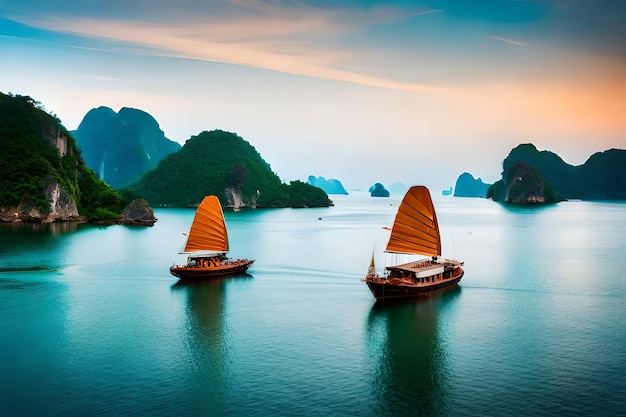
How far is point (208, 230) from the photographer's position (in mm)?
39031

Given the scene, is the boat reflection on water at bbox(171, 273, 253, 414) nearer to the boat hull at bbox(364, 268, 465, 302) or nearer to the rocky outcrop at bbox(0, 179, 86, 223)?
the boat hull at bbox(364, 268, 465, 302)

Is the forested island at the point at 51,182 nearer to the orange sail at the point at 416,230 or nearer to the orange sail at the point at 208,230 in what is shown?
the orange sail at the point at 208,230

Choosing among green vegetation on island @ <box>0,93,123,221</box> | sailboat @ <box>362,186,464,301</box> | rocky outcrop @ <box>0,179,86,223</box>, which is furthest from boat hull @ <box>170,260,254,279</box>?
green vegetation on island @ <box>0,93,123,221</box>

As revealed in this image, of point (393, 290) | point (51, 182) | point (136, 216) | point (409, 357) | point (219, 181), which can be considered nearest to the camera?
point (409, 357)

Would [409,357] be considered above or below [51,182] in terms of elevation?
below

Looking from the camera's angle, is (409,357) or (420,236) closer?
(409,357)

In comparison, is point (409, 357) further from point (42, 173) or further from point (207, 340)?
point (42, 173)

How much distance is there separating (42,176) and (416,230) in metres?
66.9

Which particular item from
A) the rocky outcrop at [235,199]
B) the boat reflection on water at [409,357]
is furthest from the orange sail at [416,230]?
the rocky outcrop at [235,199]

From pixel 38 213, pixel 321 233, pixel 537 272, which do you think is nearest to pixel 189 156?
pixel 38 213

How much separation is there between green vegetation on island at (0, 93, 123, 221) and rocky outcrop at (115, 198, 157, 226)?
2.46 metres

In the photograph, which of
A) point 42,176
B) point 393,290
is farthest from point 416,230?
point 42,176

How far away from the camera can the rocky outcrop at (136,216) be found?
269 feet

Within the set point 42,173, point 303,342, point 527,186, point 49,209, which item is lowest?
point 303,342
